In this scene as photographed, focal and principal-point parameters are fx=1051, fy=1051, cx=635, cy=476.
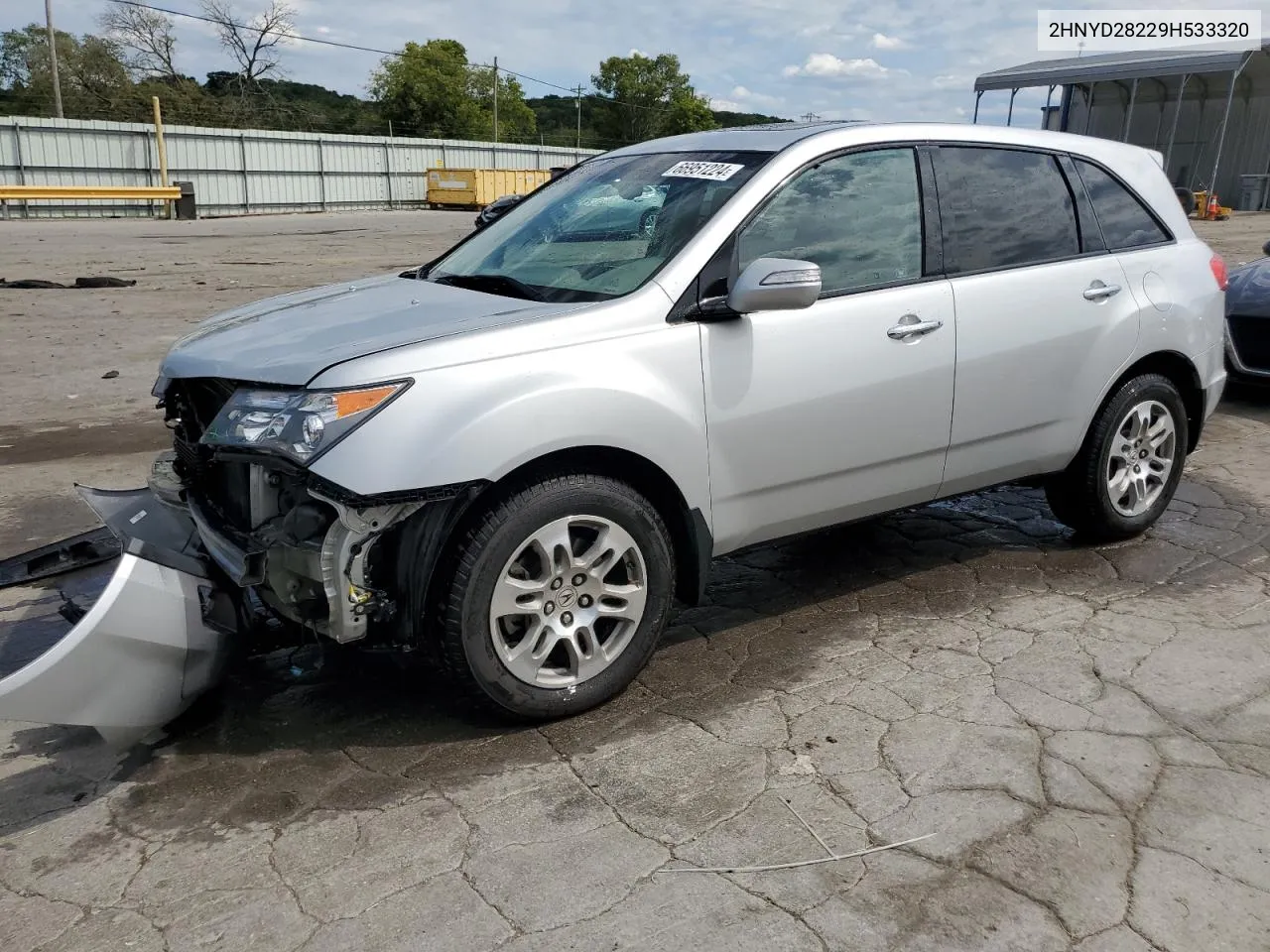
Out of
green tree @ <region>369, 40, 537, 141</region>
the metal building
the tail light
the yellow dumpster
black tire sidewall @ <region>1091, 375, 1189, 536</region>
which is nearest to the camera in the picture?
black tire sidewall @ <region>1091, 375, 1189, 536</region>

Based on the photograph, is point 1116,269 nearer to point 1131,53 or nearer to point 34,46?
point 1131,53

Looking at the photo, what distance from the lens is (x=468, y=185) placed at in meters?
41.4

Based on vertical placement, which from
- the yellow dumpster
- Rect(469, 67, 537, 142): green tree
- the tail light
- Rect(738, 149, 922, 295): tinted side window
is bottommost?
the tail light

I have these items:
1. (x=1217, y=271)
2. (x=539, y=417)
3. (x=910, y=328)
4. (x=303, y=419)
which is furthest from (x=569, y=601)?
(x=1217, y=271)

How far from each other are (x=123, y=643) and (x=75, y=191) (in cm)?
3371

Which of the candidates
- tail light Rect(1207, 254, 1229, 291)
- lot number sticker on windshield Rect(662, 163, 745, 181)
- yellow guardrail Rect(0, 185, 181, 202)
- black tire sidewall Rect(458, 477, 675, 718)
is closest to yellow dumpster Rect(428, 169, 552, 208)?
yellow guardrail Rect(0, 185, 181, 202)

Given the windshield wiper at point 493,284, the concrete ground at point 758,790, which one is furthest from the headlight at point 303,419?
the concrete ground at point 758,790

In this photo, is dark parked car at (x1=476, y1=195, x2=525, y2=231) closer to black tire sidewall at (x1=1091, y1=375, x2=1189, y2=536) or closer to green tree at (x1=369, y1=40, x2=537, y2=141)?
black tire sidewall at (x1=1091, y1=375, x2=1189, y2=536)

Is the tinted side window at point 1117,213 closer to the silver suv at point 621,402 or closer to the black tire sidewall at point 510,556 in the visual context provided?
the silver suv at point 621,402

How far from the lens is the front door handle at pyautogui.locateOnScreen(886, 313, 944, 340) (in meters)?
3.73

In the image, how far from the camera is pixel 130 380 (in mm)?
8320

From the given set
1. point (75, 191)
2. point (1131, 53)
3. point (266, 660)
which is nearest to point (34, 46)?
point (75, 191)

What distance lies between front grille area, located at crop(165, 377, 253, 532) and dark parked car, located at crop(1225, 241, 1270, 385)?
7239 millimetres

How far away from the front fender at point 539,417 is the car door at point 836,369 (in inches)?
4.4
